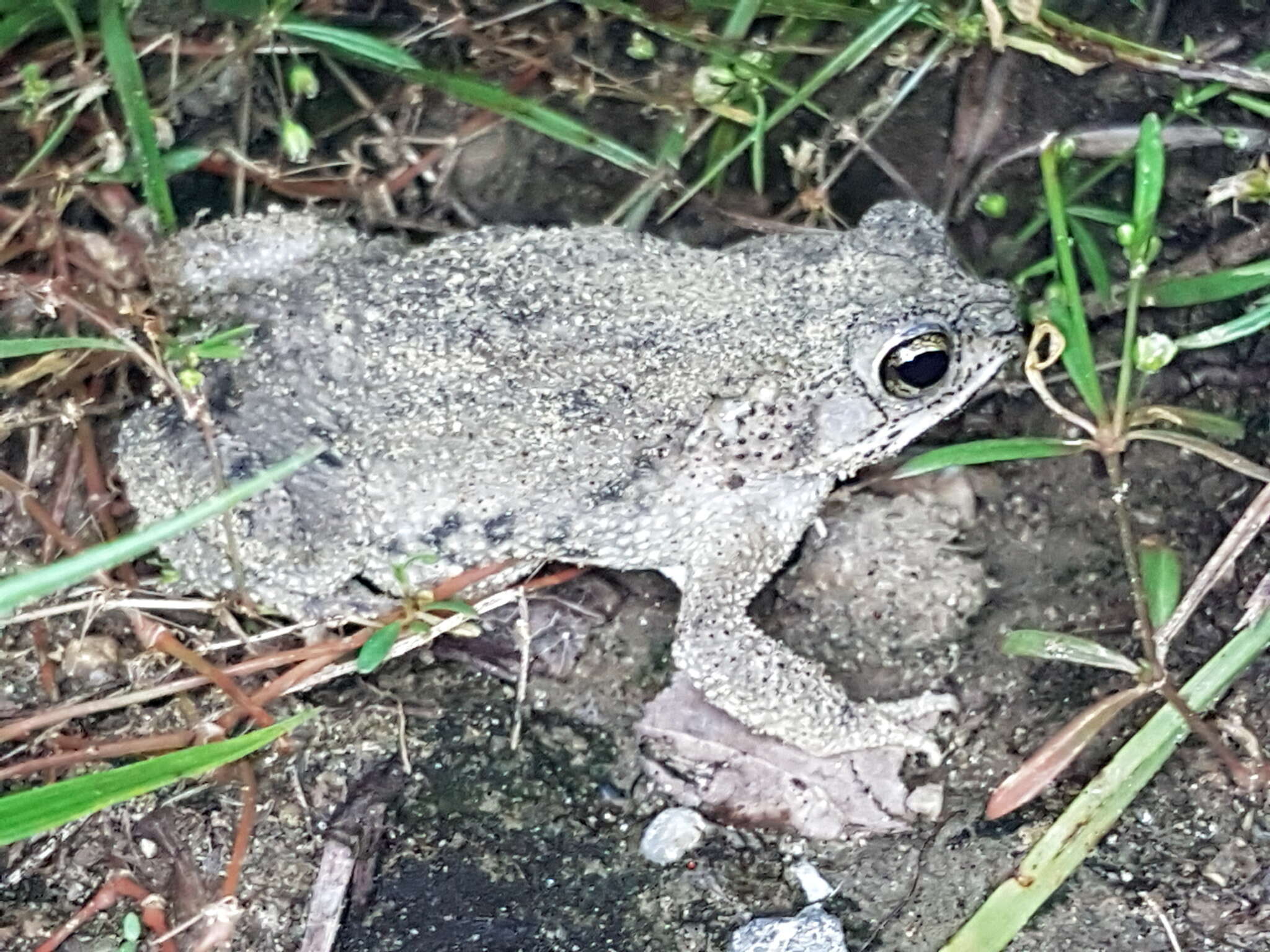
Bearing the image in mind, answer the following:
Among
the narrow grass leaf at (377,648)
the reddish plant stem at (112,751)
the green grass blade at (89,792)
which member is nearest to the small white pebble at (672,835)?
the narrow grass leaf at (377,648)

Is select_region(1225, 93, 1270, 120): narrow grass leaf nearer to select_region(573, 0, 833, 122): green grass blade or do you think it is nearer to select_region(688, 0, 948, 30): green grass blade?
select_region(688, 0, 948, 30): green grass blade

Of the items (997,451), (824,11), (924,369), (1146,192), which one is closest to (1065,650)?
(997,451)

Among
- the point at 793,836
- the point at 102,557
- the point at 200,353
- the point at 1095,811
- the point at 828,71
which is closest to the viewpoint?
the point at 102,557

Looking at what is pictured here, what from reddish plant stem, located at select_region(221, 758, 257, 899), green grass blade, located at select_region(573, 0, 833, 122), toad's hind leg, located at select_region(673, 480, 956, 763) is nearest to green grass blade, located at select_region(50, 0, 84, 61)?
green grass blade, located at select_region(573, 0, 833, 122)

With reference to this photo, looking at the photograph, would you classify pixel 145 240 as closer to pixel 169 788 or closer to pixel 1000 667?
pixel 169 788

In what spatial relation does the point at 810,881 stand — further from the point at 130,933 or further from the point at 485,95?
the point at 485,95

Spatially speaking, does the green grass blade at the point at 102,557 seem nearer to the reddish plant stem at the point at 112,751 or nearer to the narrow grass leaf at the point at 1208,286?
the reddish plant stem at the point at 112,751
